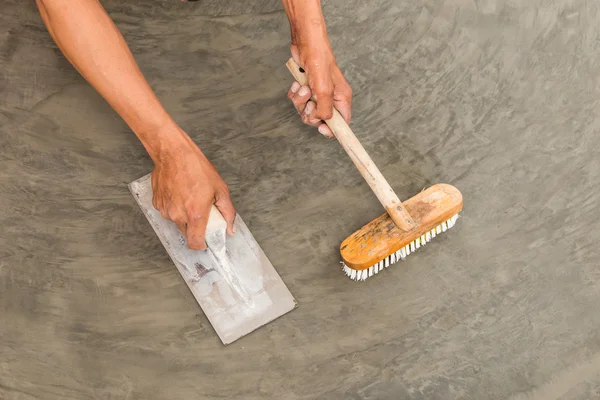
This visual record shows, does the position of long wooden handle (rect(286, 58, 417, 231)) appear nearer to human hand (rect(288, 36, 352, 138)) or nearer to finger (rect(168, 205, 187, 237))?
human hand (rect(288, 36, 352, 138))

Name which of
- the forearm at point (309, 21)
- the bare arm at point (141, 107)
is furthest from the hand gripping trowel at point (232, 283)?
the forearm at point (309, 21)

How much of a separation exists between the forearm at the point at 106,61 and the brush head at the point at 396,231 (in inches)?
17.6

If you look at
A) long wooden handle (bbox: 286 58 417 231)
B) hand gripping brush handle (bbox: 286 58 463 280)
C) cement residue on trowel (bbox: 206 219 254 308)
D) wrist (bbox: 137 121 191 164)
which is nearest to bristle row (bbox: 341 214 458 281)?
hand gripping brush handle (bbox: 286 58 463 280)

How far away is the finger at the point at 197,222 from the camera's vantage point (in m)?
1.40

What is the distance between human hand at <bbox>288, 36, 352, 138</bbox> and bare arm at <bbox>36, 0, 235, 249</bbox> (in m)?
0.25

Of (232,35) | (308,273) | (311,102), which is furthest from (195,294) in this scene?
(232,35)

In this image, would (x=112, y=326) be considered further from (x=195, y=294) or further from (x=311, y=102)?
(x=311, y=102)

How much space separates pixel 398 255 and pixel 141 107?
663mm

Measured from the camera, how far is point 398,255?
154 centimetres

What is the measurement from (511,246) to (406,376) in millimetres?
411

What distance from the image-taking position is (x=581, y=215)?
167 centimetres

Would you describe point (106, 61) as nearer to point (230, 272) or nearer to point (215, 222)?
point (215, 222)

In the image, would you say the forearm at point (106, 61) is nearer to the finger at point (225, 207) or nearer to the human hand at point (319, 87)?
the finger at point (225, 207)

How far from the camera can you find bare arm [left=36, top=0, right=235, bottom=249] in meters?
1.34
